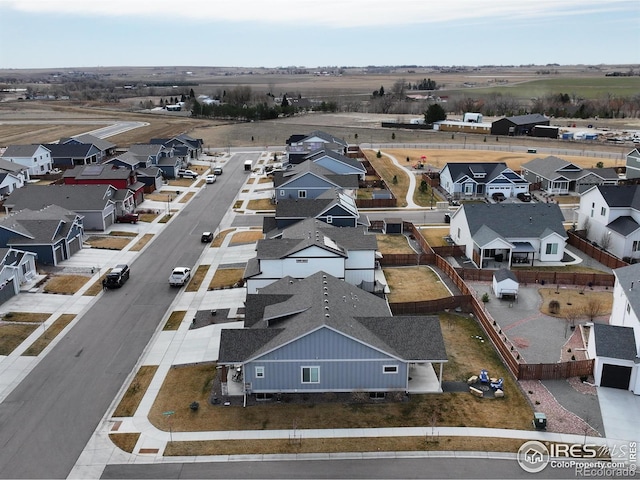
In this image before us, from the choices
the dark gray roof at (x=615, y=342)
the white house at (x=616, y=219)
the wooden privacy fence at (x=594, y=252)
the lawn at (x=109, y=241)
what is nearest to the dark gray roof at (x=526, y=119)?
the white house at (x=616, y=219)

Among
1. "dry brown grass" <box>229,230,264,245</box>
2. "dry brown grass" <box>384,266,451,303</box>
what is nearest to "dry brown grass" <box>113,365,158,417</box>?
"dry brown grass" <box>384,266,451,303</box>

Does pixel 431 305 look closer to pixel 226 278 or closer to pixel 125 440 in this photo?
pixel 226 278

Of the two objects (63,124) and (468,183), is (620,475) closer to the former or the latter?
(468,183)

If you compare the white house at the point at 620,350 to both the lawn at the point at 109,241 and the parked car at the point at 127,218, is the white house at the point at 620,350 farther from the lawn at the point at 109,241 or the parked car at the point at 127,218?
the parked car at the point at 127,218

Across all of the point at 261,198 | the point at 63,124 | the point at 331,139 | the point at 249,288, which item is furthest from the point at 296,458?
the point at 63,124

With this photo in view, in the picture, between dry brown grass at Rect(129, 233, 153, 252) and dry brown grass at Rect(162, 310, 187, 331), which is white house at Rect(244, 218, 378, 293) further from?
dry brown grass at Rect(129, 233, 153, 252)

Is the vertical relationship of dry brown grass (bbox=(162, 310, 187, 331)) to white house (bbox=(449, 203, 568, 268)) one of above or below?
below
